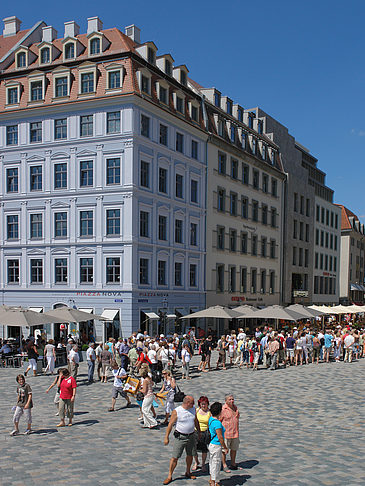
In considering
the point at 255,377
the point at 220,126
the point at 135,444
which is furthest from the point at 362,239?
the point at 135,444

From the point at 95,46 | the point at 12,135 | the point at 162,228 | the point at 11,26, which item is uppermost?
the point at 11,26

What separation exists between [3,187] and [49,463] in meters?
32.6

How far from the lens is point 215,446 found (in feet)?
33.1

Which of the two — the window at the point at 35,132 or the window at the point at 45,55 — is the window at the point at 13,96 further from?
the window at the point at 45,55

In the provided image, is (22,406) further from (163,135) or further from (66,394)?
(163,135)

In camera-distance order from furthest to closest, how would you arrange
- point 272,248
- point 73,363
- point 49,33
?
1. point 272,248
2. point 49,33
3. point 73,363

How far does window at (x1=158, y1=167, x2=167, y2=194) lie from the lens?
131 ft

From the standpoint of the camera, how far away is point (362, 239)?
101 m

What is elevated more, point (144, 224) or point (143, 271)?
point (144, 224)

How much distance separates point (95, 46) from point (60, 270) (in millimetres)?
16254

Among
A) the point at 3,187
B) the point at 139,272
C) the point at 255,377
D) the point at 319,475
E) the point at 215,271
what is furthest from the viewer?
the point at 215,271

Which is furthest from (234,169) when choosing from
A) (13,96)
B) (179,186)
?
(13,96)

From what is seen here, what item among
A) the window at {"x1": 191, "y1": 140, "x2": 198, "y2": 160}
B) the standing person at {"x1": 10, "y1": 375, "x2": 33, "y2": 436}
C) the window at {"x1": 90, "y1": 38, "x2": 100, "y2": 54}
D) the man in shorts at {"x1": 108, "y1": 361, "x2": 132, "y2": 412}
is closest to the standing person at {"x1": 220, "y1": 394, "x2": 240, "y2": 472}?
the standing person at {"x1": 10, "y1": 375, "x2": 33, "y2": 436}

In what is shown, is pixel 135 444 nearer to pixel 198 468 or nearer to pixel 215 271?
pixel 198 468
